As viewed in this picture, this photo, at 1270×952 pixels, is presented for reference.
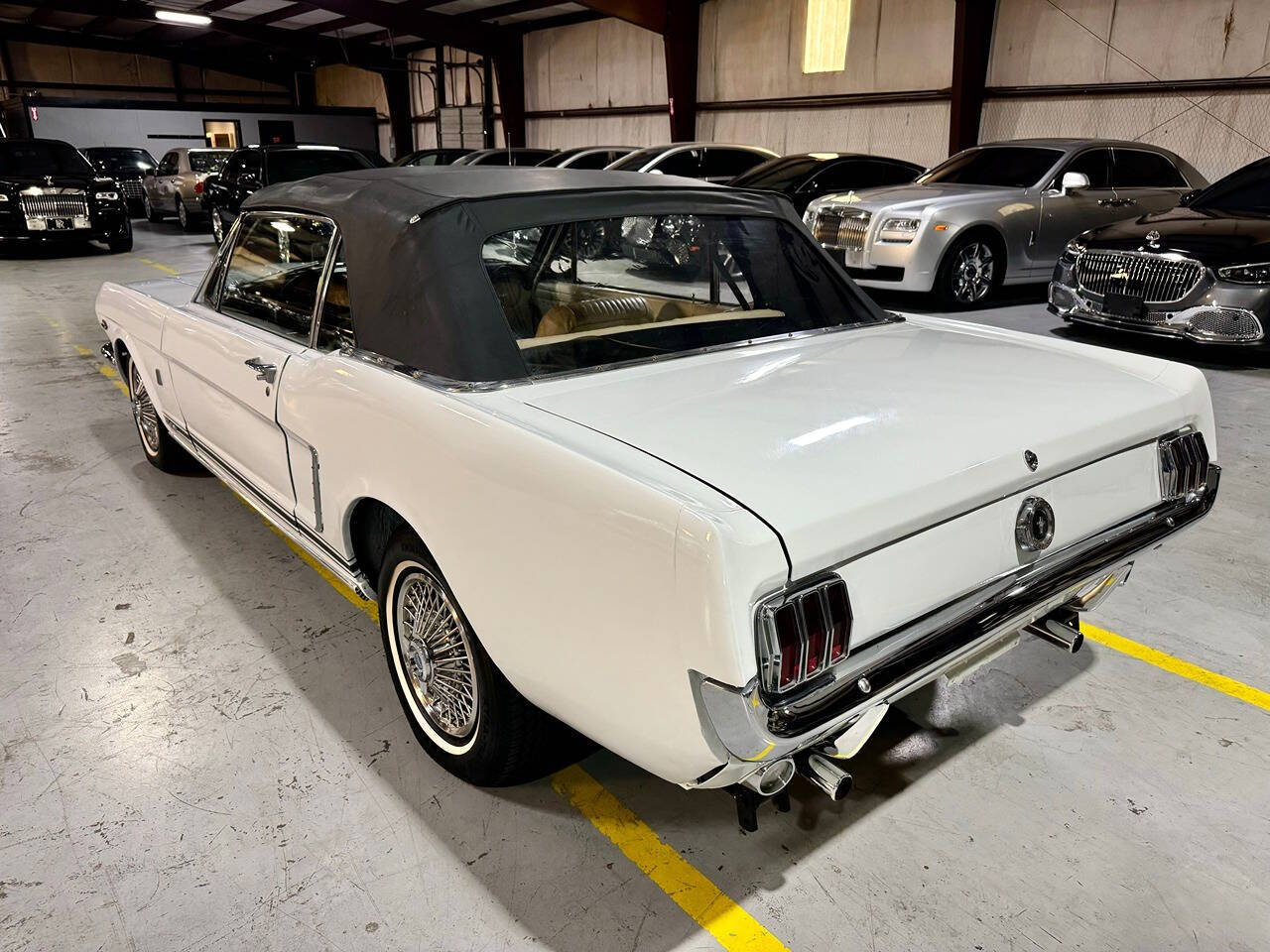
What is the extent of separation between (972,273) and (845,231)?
1297mm

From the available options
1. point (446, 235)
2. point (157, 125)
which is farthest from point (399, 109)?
point (446, 235)

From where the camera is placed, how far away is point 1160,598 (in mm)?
3293

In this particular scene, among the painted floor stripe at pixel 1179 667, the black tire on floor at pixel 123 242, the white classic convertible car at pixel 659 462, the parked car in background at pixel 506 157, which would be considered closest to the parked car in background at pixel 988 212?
the white classic convertible car at pixel 659 462

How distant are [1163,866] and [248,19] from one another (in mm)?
29048

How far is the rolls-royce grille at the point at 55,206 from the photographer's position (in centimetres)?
1232

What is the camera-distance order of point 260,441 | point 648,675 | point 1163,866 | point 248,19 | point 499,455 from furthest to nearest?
point 248,19 < point 260,441 < point 1163,866 < point 499,455 < point 648,675

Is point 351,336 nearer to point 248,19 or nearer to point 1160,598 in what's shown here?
point 1160,598

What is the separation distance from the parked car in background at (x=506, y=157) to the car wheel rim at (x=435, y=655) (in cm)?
1313

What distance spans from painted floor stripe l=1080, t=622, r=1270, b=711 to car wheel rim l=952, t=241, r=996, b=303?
19.7 feet

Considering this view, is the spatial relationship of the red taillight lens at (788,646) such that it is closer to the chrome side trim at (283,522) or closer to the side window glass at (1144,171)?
the chrome side trim at (283,522)

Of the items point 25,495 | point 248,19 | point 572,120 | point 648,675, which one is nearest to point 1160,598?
point 648,675

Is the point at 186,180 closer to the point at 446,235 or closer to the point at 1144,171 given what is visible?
the point at 1144,171

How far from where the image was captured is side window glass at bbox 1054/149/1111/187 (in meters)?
8.71

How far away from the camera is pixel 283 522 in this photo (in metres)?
2.97
